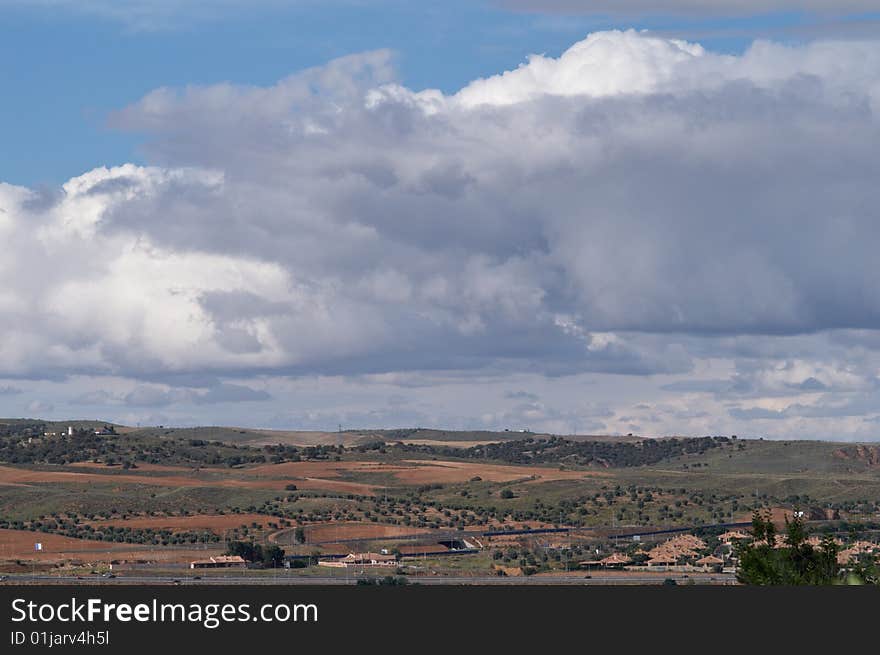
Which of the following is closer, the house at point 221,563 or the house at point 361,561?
the house at point 221,563

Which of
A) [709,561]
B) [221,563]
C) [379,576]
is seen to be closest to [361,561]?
[221,563]

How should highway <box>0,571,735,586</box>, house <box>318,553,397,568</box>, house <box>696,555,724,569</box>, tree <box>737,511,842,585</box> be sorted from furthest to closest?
house <box>318,553,397,568</box>, house <box>696,555,724,569</box>, highway <box>0,571,735,586</box>, tree <box>737,511,842,585</box>

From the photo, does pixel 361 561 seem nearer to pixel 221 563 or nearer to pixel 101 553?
pixel 221 563

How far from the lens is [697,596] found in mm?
50812

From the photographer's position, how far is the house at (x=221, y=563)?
563 ft

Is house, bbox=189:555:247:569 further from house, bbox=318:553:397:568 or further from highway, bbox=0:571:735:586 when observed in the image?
highway, bbox=0:571:735:586

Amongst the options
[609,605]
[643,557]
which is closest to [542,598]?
[609,605]

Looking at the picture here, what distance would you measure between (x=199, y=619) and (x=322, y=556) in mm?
144366

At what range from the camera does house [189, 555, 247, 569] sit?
17150 centimetres

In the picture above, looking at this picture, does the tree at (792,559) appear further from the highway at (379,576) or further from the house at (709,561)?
the house at (709,561)

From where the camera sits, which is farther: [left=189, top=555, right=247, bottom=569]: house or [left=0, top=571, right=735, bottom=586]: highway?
[left=189, top=555, right=247, bottom=569]: house

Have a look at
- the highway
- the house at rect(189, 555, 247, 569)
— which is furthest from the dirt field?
the highway

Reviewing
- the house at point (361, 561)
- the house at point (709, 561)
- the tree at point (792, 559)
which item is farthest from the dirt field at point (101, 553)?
the tree at point (792, 559)

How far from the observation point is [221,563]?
177000 mm
